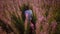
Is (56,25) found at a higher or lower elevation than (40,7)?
lower

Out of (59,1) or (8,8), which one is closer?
(8,8)

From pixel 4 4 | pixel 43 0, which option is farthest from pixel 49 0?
pixel 4 4

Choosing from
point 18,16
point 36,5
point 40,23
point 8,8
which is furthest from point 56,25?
point 8,8

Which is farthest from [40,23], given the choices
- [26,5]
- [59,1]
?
[59,1]

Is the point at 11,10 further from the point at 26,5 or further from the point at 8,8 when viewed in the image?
the point at 26,5

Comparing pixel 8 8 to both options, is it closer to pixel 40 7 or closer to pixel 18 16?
pixel 18 16

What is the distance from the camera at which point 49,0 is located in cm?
166

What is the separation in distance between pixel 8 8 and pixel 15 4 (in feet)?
0.26

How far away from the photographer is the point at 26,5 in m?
1.60

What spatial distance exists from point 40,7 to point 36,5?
0.05 meters

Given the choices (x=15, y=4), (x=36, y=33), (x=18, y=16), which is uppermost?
(x=15, y=4)

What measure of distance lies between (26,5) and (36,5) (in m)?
0.11

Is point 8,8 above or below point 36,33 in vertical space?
above

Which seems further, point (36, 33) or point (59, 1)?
point (59, 1)
